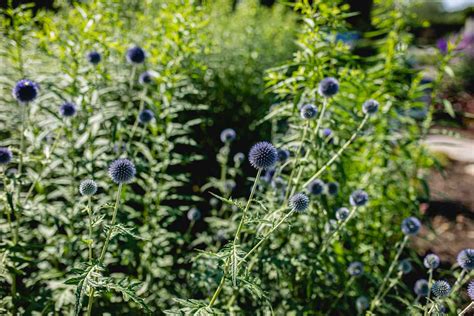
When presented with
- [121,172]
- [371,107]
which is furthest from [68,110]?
Answer: [371,107]

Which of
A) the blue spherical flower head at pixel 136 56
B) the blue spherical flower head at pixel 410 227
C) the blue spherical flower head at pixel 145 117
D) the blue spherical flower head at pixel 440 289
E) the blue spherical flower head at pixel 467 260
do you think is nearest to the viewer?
the blue spherical flower head at pixel 440 289

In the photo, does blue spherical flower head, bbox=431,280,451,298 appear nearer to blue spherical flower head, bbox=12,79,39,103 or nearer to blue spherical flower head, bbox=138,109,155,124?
blue spherical flower head, bbox=138,109,155,124

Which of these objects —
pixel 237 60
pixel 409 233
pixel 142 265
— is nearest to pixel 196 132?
pixel 237 60

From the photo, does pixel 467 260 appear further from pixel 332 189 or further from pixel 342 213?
pixel 332 189

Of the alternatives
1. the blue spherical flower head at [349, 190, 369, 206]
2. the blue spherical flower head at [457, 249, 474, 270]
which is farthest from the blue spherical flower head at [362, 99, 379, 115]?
the blue spherical flower head at [457, 249, 474, 270]

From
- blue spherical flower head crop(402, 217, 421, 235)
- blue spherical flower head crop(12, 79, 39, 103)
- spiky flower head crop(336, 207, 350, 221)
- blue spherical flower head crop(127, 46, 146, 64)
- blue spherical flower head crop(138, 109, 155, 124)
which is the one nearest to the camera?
blue spherical flower head crop(12, 79, 39, 103)

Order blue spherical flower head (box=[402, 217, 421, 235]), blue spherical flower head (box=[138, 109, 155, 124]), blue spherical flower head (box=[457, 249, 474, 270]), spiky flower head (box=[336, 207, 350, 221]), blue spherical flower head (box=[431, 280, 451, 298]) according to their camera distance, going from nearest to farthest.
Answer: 1. blue spherical flower head (box=[431, 280, 451, 298])
2. blue spherical flower head (box=[457, 249, 474, 270])
3. spiky flower head (box=[336, 207, 350, 221])
4. blue spherical flower head (box=[402, 217, 421, 235])
5. blue spherical flower head (box=[138, 109, 155, 124])

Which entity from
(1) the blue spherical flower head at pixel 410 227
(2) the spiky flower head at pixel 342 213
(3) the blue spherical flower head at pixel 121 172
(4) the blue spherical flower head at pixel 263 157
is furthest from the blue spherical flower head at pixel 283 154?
(3) the blue spherical flower head at pixel 121 172

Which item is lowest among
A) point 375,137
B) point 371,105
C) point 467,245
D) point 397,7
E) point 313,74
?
point 467,245

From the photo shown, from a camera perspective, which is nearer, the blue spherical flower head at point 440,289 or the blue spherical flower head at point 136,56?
the blue spherical flower head at point 440,289

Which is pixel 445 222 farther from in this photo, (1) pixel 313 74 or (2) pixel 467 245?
(1) pixel 313 74

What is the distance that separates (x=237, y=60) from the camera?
545 centimetres

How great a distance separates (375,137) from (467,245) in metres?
2.02

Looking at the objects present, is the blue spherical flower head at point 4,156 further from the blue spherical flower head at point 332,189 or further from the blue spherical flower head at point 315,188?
the blue spherical flower head at point 332,189
